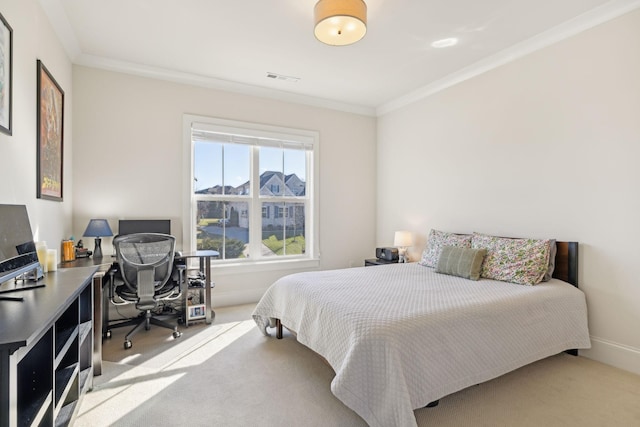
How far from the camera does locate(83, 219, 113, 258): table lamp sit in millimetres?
3115

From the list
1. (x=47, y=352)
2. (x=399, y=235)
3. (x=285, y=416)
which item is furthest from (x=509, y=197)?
(x=47, y=352)

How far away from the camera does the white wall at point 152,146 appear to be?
3385mm

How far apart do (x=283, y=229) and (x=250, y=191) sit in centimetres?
69

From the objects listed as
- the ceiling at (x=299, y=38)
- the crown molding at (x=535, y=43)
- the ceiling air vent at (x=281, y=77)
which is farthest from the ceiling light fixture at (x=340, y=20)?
the crown molding at (x=535, y=43)

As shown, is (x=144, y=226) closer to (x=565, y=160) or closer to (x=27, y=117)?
(x=27, y=117)

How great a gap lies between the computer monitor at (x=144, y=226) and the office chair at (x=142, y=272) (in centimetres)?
48

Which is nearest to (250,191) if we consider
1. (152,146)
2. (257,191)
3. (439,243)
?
(257,191)

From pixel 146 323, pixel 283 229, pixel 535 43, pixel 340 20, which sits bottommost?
pixel 146 323

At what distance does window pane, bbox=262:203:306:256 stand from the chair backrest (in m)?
1.53

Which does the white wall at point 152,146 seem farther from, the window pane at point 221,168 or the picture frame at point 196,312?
the picture frame at point 196,312

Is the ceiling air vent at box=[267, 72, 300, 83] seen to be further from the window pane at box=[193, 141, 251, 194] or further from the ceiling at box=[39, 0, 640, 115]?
the window pane at box=[193, 141, 251, 194]

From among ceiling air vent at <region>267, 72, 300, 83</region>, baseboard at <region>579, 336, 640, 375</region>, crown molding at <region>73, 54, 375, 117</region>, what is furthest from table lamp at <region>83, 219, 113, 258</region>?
baseboard at <region>579, 336, 640, 375</region>

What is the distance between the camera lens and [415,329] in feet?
6.13

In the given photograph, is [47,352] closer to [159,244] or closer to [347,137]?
[159,244]
